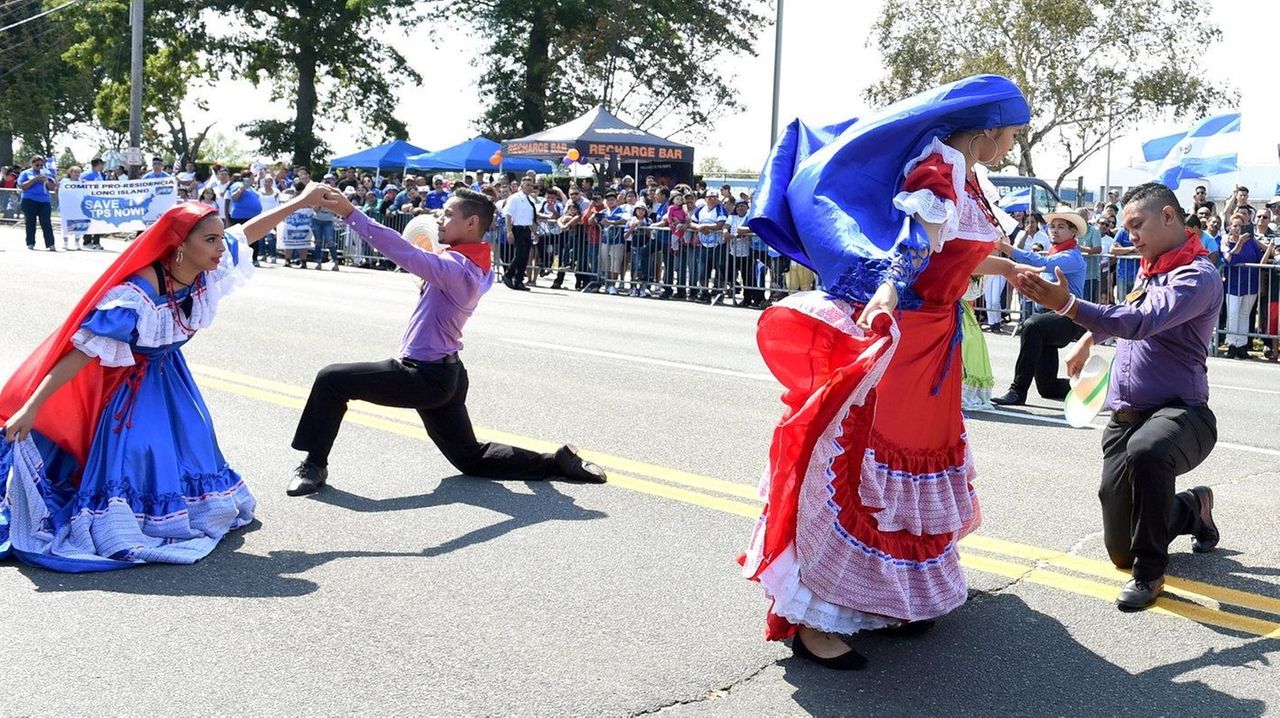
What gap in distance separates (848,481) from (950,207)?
935mm

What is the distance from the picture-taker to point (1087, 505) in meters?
6.24

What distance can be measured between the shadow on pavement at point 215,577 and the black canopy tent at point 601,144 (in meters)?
21.9

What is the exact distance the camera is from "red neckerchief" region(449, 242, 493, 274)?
628 cm

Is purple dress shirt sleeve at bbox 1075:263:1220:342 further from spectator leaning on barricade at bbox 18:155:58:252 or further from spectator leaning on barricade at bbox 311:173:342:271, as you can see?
spectator leaning on barricade at bbox 18:155:58:252

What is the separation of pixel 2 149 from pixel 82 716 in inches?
2567

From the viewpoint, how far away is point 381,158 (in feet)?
112

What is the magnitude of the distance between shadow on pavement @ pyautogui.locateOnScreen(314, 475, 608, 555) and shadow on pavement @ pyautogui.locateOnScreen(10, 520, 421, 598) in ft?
2.33

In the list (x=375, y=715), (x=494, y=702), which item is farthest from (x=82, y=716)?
(x=494, y=702)

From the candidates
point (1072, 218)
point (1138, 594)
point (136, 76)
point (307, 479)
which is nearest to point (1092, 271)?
point (1072, 218)

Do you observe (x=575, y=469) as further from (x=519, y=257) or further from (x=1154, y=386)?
(x=519, y=257)

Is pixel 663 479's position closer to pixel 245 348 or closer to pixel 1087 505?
pixel 1087 505

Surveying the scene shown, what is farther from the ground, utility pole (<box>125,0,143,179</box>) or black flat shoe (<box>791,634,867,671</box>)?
utility pole (<box>125,0,143,179</box>)

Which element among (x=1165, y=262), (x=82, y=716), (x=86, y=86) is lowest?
(x=82, y=716)

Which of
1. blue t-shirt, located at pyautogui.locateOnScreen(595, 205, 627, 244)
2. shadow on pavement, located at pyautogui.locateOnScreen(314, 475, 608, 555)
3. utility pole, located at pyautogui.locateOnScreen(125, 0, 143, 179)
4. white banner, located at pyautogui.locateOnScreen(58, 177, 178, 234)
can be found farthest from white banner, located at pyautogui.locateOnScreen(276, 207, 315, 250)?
shadow on pavement, located at pyautogui.locateOnScreen(314, 475, 608, 555)
